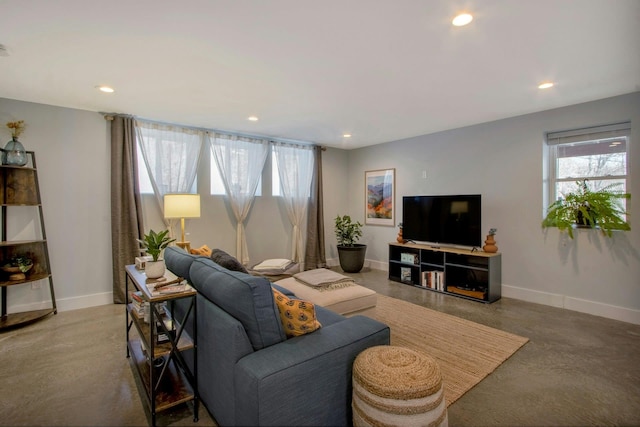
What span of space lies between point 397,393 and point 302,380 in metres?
0.45

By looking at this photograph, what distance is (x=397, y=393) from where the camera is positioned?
56.3 inches

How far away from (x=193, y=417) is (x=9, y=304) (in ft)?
10.4

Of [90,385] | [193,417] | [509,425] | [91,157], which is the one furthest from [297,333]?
[91,157]

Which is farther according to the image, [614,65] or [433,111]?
[433,111]

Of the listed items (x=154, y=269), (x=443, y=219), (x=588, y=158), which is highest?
(x=588, y=158)

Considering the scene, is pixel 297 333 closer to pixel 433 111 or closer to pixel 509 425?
pixel 509 425

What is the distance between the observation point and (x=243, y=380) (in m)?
1.42

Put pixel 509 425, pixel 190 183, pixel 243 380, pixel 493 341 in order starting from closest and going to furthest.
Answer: pixel 243 380, pixel 509 425, pixel 493 341, pixel 190 183

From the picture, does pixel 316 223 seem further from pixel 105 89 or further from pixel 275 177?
pixel 105 89

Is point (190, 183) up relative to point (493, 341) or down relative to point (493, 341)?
up

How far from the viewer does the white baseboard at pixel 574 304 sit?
330 cm

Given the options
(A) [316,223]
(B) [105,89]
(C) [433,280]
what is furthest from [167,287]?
(A) [316,223]

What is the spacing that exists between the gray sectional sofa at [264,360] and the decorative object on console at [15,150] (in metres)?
3.02

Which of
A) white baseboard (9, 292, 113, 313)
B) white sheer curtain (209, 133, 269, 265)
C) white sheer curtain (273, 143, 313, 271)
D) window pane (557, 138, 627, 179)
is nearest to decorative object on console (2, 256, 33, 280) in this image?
white baseboard (9, 292, 113, 313)
